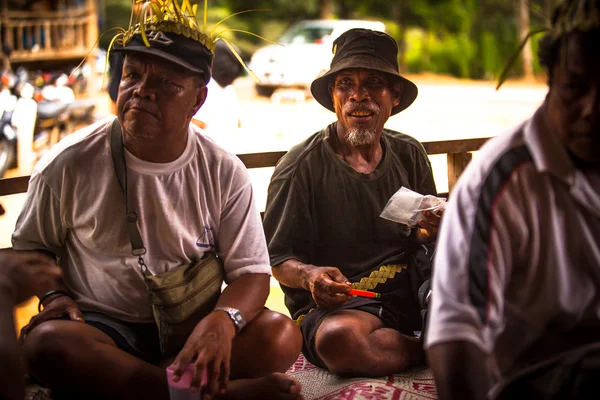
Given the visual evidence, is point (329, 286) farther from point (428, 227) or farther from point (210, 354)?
point (210, 354)

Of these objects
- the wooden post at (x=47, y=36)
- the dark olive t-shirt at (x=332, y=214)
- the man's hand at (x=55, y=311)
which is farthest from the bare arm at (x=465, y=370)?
the wooden post at (x=47, y=36)

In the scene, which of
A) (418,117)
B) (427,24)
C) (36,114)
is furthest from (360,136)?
(427,24)

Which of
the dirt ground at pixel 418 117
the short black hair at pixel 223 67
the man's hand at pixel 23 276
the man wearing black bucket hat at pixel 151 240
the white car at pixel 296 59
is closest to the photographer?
the man's hand at pixel 23 276

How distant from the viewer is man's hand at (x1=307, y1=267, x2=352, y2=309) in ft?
9.91

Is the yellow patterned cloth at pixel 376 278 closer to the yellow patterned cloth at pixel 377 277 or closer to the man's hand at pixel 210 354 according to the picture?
the yellow patterned cloth at pixel 377 277

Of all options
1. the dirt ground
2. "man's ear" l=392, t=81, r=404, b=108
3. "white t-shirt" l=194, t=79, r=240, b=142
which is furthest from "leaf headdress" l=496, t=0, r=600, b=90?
the dirt ground

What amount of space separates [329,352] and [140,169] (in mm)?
1123

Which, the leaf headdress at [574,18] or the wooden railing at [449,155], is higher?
the leaf headdress at [574,18]

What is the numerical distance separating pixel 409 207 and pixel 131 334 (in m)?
1.32

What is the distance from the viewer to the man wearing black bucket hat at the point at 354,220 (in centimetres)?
322

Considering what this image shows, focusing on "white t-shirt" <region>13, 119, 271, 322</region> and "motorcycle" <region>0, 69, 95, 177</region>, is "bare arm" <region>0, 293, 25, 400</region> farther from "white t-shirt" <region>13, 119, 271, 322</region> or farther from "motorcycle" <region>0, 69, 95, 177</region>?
"motorcycle" <region>0, 69, 95, 177</region>

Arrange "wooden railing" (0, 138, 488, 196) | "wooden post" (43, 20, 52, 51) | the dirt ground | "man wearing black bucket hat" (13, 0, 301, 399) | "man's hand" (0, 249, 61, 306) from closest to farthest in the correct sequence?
1. "man's hand" (0, 249, 61, 306)
2. "man wearing black bucket hat" (13, 0, 301, 399)
3. "wooden railing" (0, 138, 488, 196)
4. the dirt ground
5. "wooden post" (43, 20, 52, 51)

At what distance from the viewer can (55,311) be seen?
8.34 feet

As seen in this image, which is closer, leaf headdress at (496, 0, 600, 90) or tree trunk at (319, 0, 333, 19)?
leaf headdress at (496, 0, 600, 90)
